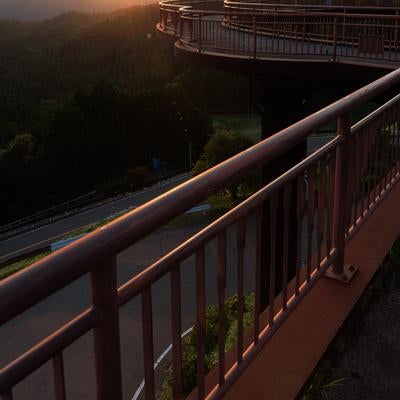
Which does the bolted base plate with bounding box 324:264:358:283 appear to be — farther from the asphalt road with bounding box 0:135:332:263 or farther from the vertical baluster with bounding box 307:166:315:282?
the asphalt road with bounding box 0:135:332:263

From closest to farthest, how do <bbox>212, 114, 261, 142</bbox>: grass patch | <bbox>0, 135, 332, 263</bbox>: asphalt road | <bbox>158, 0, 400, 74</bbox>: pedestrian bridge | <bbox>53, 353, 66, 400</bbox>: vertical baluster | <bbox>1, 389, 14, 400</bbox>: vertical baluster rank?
<bbox>1, 389, 14, 400</bbox>: vertical baluster, <bbox>53, 353, 66, 400</bbox>: vertical baluster, <bbox>158, 0, 400, 74</bbox>: pedestrian bridge, <bbox>0, 135, 332, 263</bbox>: asphalt road, <bbox>212, 114, 261, 142</bbox>: grass patch

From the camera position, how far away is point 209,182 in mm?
1805

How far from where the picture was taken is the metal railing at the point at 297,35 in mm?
11535

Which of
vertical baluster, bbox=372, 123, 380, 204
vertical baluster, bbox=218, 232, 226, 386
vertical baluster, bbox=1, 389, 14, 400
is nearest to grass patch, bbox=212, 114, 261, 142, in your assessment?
vertical baluster, bbox=372, 123, 380, 204

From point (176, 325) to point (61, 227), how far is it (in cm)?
4085

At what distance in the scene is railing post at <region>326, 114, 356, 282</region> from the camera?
322cm

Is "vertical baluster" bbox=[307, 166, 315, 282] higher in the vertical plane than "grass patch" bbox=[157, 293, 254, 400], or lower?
higher

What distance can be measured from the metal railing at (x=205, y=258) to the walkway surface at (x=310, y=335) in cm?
13

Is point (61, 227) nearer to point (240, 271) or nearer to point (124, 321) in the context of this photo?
point (124, 321)

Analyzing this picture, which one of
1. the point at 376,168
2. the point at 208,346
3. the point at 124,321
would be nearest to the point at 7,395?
the point at 376,168

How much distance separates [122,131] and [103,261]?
54.5 metres

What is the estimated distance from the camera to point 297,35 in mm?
14062

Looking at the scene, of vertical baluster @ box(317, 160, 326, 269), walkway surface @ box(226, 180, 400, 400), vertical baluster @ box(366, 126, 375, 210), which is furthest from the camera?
vertical baluster @ box(366, 126, 375, 210)

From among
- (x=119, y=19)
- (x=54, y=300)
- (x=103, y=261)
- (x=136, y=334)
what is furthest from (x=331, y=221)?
(x=119, y=19)
